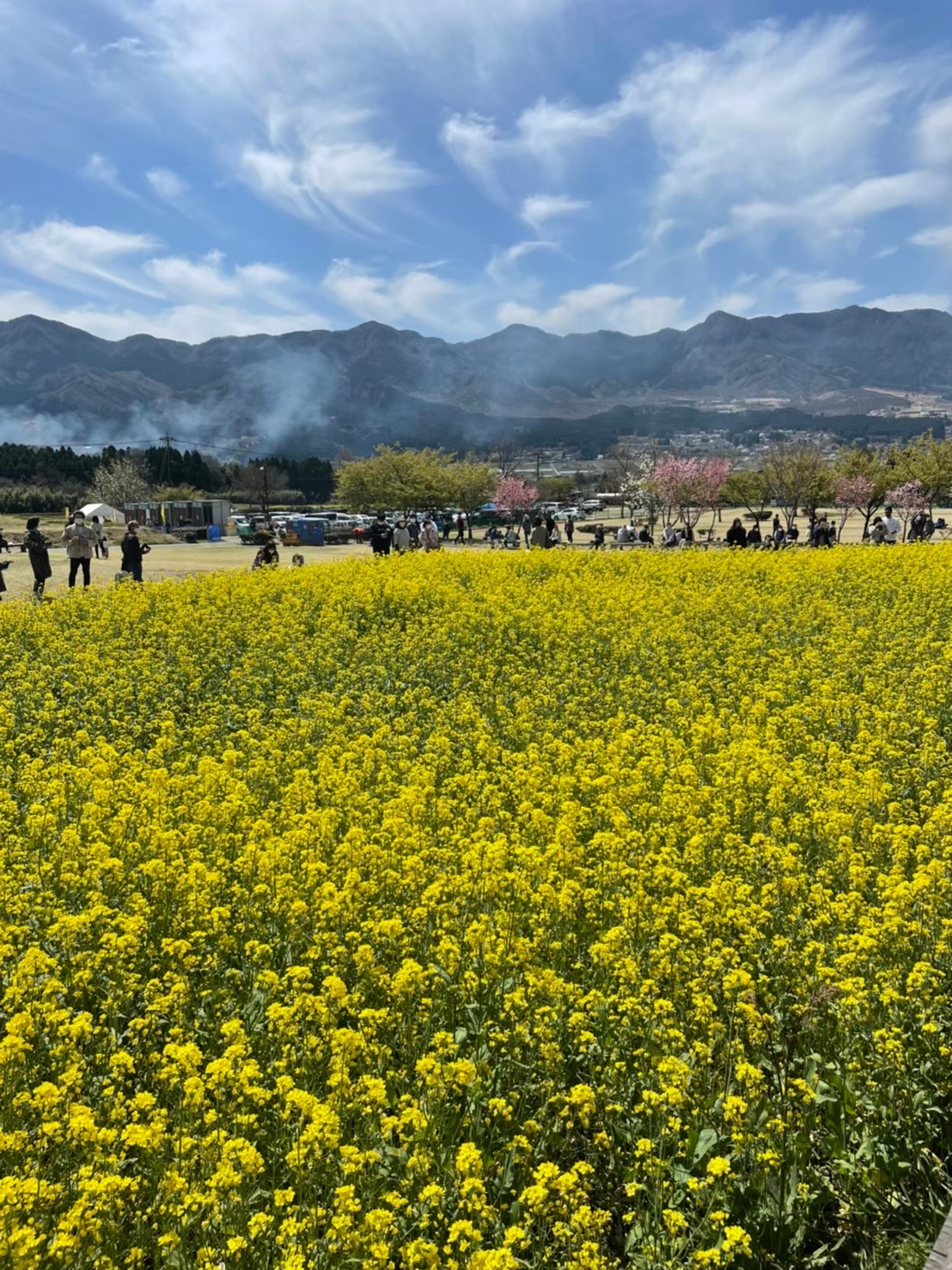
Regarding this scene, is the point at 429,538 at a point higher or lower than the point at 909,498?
lower

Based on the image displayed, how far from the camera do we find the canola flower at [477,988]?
8.59ft

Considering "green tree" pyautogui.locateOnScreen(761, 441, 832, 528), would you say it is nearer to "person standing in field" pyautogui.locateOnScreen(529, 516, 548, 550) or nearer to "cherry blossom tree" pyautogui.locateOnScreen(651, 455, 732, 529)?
"cherry blossom tree" pyautogui.locateOnScreen(651, 455, 732, 529)

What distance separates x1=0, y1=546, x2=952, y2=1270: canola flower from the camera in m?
2.62

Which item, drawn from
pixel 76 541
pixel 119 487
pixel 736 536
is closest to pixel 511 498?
pixel 119 487

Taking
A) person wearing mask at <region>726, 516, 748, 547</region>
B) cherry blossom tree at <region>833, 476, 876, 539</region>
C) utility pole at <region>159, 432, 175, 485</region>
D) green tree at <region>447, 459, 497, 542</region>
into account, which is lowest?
person wearing mask at <region>726, 516, 748, 547</region>

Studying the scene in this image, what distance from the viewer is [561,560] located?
18.2 metres

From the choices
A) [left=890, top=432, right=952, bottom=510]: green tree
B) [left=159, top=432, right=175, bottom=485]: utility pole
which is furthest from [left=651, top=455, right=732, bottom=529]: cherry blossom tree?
[left=159, top=432, right=175, bottom=485]: utility pole

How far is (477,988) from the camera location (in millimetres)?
3607

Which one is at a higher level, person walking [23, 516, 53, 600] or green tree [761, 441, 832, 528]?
green tree [761, 441, 832, 528]

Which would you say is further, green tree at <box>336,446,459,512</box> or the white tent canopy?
green tree at <box>336,446,459,512</box>

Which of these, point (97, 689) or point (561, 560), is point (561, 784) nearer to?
point (97, 689)

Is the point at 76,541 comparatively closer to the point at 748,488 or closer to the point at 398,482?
the point at 398,482

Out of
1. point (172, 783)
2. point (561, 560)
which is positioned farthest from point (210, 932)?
point (561, 560)

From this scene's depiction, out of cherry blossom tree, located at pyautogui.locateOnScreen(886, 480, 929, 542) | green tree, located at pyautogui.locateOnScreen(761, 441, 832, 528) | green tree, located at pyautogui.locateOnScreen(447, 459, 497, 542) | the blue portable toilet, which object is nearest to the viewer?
cherry blossom tree, located at pyautogui.locateOnScreen(886, 480, 929, 542)
